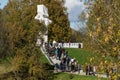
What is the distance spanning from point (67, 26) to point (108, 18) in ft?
211

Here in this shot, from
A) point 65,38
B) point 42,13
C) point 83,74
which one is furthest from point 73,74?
point 65,38

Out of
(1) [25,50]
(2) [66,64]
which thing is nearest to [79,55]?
(2) [66,64]

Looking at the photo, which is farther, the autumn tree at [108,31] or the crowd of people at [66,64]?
the crowd of people at [66,64]

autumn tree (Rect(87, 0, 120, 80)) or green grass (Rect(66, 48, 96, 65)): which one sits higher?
green grass (Rect(66, 48, 96, 65))

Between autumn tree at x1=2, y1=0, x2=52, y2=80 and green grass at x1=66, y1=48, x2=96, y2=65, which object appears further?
green grass at x1=66, y1=48, x2=96, y2=65

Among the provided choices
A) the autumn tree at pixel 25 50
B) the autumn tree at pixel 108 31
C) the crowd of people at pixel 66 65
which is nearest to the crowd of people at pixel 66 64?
the crowd of people at pixel 66 65

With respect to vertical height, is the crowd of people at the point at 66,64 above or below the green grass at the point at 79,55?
below

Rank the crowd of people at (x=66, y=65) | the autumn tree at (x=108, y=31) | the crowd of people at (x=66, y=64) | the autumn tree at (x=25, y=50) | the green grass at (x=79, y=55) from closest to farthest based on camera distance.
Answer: the autumn tree at (x=108, y=31), the autumn tree at (x=25, y=50), the crowd of people at (x=66, y=65), the crowd of people at (x=66, y=64), the green grass at (x=79, y=55)

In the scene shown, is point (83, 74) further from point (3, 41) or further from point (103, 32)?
point (103, 32)

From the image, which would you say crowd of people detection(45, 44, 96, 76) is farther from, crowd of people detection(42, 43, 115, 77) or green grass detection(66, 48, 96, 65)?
green grass detection(66, 48, 96, 65)

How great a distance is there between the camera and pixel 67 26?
2975 inches

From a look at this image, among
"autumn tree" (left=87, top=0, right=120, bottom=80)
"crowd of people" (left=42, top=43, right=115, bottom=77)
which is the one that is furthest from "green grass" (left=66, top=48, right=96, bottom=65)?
"autumn tree" (left=87, top=0, right=120, bottom=80)

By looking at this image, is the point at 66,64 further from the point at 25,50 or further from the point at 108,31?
the point at 108,31

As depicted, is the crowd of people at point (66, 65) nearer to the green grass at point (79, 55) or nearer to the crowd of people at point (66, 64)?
the crowd of people at point (66, 64)
